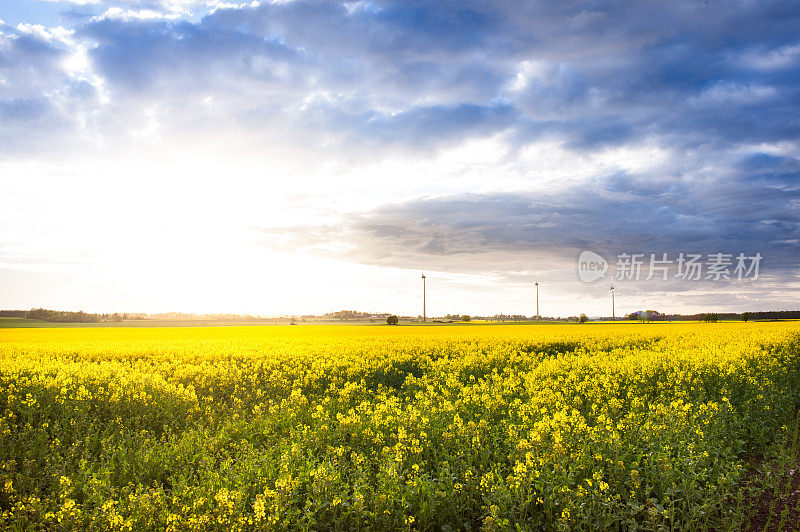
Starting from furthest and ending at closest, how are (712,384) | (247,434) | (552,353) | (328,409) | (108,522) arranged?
(552,353), (712,384), (328,409), (247,434), (108,522)

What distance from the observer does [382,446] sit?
8.62m

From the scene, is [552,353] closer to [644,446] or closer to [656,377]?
[656,377]

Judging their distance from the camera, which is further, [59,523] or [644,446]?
[644,446]

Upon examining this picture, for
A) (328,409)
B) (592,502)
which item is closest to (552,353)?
(328,409)

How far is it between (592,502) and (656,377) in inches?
453

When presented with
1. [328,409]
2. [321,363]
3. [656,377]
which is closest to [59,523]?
[328,409]

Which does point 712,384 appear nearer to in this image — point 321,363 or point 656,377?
point 656,377

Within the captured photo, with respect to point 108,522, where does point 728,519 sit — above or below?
below

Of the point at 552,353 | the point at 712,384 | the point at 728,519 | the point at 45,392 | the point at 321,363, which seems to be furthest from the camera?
the point at 552,353

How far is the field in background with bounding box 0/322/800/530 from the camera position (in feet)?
20.7

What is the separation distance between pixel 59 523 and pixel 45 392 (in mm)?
9005

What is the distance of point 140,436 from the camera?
423 inches

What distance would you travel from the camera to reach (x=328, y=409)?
40.6ft

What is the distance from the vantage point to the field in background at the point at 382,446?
630cm
